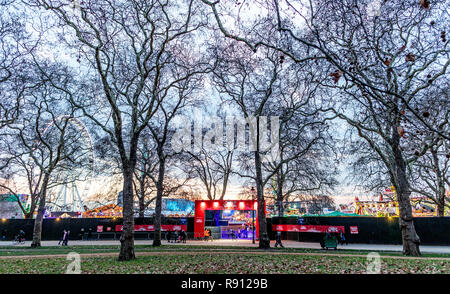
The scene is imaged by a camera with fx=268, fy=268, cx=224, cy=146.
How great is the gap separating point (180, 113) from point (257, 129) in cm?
676

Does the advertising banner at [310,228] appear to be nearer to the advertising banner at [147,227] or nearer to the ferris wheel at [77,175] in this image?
the advertising banner at [147,227]

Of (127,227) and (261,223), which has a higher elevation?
(127,227)

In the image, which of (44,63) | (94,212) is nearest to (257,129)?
(44,63)

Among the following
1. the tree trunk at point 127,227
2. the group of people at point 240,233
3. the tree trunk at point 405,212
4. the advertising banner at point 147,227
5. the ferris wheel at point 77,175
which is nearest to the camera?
the tree trunk at point 127,227

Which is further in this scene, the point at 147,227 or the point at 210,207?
the point at 147,227

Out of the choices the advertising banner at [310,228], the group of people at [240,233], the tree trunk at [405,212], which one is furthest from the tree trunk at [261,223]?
the group of people at [240,233]

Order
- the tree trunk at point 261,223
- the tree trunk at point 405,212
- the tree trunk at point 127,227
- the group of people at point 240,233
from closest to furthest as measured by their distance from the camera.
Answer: the tree trunk at point 127,227, the tree trunk at point 405,212, the tree trunk at point 261,223, the group of people at point 240,233

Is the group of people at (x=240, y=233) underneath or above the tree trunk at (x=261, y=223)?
underneath

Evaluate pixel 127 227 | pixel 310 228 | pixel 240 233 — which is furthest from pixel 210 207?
pixel 127 227

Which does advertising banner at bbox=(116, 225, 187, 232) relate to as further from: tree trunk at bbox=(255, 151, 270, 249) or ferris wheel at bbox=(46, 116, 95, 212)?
tree trunk at bbox=(255, 151, 270, 249)

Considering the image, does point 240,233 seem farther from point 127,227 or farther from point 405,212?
point 127,227

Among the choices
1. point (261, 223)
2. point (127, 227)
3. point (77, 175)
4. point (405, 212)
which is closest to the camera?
point (127, 227)
